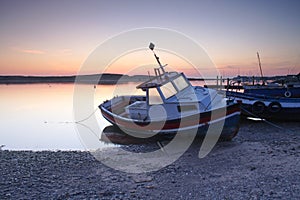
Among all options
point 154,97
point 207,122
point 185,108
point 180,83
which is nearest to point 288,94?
point 180,83

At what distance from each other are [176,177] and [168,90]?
506 cm

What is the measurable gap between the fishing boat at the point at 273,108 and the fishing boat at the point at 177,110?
4.34m

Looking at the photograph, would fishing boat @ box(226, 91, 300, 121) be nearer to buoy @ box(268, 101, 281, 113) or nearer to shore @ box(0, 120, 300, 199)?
buoy @ box(268, 101, 281, 113)

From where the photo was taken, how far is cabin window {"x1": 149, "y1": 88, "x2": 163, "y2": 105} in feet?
37.0

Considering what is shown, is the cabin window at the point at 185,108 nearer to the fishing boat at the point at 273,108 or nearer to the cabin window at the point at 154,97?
the cabin window at the point at 154,97

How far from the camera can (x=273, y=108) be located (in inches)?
589

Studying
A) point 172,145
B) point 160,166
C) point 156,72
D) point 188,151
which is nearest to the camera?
point 160,166

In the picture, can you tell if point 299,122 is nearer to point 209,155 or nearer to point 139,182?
point 209,155

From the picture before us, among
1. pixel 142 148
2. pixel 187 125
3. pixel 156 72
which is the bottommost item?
pixel 142 148

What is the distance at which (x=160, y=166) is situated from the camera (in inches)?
328

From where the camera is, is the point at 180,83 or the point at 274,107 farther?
the point at 274,107

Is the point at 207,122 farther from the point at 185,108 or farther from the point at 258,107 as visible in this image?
the point at 258,107

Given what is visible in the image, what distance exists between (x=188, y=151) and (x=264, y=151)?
8.82 ft

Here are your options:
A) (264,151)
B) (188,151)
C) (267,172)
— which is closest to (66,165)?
(188,151)
